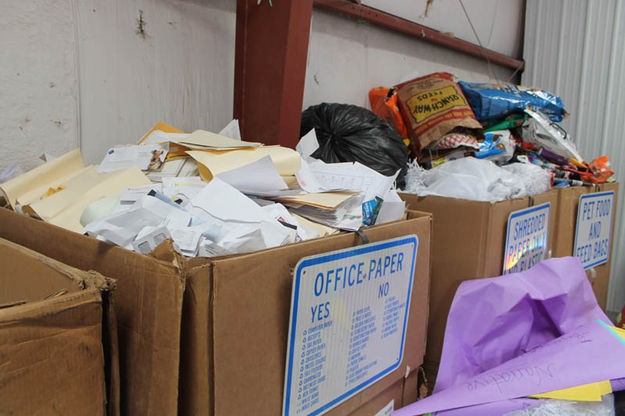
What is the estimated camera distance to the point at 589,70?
2.69 m

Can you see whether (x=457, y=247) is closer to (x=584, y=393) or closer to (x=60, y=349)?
(x=584, y=393)

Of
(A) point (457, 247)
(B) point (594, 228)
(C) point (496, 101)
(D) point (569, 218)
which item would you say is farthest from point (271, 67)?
(B) point (594, 228)

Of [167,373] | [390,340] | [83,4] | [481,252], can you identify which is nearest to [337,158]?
[481,252]

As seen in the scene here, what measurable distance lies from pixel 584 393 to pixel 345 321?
1.34ft

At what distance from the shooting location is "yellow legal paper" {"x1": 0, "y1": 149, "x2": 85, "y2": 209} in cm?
78

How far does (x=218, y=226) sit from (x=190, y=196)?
0.15 metres

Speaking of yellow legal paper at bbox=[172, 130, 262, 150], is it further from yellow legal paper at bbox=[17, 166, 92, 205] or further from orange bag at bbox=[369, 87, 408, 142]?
orange bag at bbox=[369, 87, 408, 142]

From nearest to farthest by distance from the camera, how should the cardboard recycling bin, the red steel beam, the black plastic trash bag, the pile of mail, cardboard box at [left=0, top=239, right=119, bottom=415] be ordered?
cardboard box at [left=0, top=239, right=119, bottom=415] → the pile of mail → the black plastic trash bag → the cardboard recycling bin → the red steel beam

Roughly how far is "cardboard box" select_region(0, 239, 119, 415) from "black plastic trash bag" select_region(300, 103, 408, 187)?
0.90 metres

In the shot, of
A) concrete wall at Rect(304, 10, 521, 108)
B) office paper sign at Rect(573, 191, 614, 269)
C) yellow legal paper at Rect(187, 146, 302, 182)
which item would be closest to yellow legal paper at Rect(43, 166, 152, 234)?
yellow legal paper at Rect(187, 146, 302, 182)

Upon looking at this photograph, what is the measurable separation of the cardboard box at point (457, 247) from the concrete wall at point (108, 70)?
2.36 feet

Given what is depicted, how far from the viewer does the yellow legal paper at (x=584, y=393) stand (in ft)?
2.20

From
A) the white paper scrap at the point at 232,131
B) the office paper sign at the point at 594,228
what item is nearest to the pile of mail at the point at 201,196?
the white paper scrap at the point at 232,131

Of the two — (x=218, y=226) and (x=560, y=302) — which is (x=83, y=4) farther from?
(x=560, y=302)
